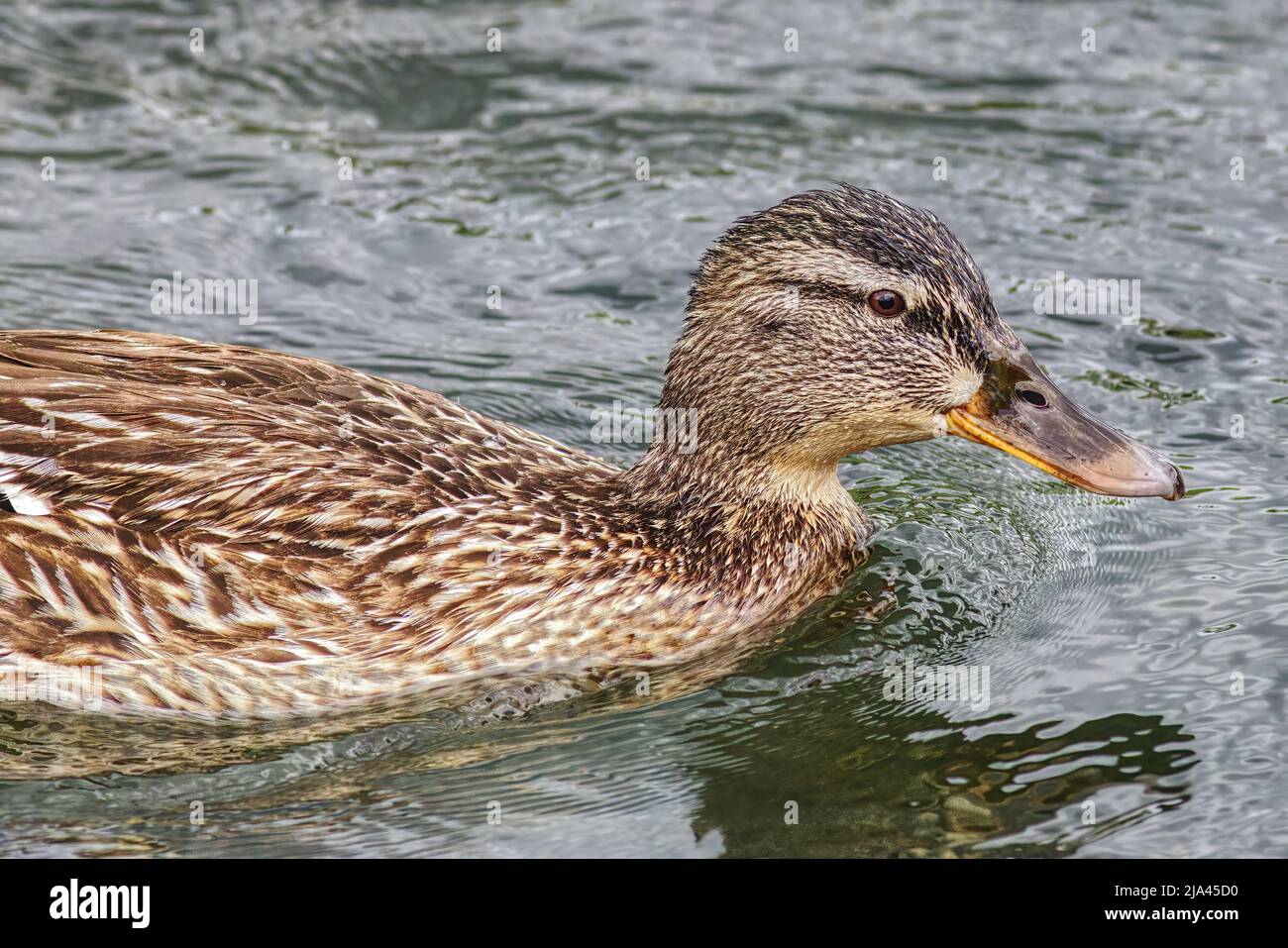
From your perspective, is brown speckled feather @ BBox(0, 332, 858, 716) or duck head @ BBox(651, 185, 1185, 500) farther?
duck head @ BBox(651, 185, 1185, 500)

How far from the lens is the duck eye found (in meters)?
8.29

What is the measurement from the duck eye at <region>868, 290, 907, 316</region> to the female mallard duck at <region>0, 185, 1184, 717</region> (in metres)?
0.01

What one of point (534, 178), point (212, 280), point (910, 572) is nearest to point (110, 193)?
point (212, 280)

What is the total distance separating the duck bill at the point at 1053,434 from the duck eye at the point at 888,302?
49 cm

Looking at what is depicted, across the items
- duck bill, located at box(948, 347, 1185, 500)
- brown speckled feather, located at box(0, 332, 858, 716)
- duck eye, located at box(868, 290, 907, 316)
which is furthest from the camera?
duck eye, located at box(868, 290, 907, 316)

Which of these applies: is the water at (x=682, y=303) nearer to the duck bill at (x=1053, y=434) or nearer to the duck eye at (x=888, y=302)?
the duck bill at (x=1053, y=434)

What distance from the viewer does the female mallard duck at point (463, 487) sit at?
7.80 metres

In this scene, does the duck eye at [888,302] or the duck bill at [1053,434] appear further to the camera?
the duck eye at [888,302]

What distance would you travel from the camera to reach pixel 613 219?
12969mm

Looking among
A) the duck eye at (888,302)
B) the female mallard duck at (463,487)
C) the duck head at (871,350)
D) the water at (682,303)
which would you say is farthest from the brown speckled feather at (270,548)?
the duck eye at (888,302)

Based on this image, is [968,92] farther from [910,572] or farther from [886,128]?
[910,572]

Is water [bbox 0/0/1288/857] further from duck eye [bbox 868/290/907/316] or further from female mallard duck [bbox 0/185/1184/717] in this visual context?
duck eye [bbox 868/290/907/316]

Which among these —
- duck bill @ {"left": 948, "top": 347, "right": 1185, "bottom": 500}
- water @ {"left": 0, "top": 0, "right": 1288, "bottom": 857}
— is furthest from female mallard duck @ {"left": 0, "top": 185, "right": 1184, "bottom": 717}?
water @ {"left": 0, "top": 0, "right": 1288, "bottom": 857}

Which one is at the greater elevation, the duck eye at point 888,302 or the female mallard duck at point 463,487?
the duck eye at point 888,302
